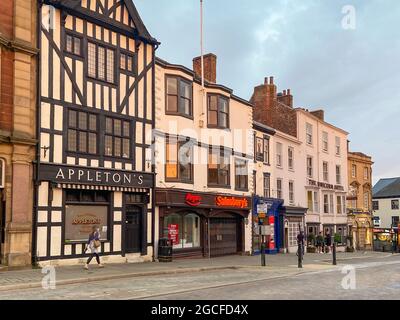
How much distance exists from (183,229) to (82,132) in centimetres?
826

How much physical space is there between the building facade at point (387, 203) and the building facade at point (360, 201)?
28.6 metres

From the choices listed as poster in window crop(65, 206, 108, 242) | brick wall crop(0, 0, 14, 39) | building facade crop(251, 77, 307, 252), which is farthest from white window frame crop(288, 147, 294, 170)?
brick wall crop(0, 0, 14, 39)

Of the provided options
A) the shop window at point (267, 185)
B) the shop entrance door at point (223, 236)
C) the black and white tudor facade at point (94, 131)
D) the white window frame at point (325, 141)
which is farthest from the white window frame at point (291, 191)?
the black and white tudor facade at point (94, 131)

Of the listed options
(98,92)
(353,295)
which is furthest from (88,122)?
(353,295)

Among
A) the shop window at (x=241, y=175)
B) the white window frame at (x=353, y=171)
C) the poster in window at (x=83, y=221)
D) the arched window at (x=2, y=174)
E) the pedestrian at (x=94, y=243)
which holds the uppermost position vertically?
the white window frame at (x=353, y=171)

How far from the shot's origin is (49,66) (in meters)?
20.3

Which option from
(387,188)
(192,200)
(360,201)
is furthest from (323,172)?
(387,188)

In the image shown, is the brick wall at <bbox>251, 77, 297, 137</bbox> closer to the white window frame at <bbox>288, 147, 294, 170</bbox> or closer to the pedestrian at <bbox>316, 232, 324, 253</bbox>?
the white window frame at <bbox>288, 147, 294, 170</bbox>

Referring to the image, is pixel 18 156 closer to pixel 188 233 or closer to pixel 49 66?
pixel 49 66

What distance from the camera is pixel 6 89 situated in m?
18.8

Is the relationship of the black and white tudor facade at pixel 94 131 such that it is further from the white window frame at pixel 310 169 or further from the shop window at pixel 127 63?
the white window frame at pixel 310 169

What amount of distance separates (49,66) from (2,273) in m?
8.44

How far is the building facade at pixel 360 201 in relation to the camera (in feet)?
161

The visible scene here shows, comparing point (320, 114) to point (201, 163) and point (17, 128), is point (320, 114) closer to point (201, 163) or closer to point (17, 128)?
point (201, 163)
